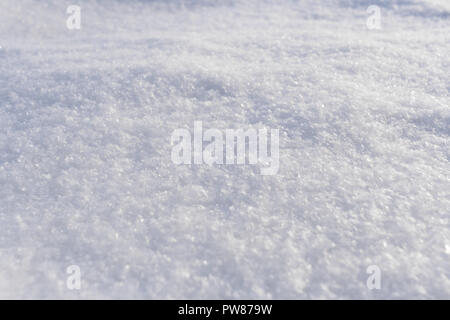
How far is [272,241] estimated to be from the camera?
98 centimetres

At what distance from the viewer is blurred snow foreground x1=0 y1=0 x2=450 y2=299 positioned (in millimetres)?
930

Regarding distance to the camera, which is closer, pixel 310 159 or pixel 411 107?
pixel 310 159

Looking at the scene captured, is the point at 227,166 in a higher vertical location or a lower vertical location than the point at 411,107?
lower

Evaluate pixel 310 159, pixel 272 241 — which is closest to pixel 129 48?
pixel 310 159

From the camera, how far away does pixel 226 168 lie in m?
1.17

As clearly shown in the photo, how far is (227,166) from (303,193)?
230 mm

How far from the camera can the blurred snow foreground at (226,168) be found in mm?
930

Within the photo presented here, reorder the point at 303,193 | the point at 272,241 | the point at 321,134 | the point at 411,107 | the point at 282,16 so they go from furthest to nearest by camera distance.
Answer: the point at 282,16 < the point at 411,107 < the point at 321,134 < the point at 303,193 < the point at 272,241

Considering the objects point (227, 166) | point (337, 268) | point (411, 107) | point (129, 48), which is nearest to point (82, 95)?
point (129, 48)

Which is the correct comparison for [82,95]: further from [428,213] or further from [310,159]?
[428,213]

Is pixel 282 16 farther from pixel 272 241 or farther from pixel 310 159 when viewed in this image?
pixel 272 241
